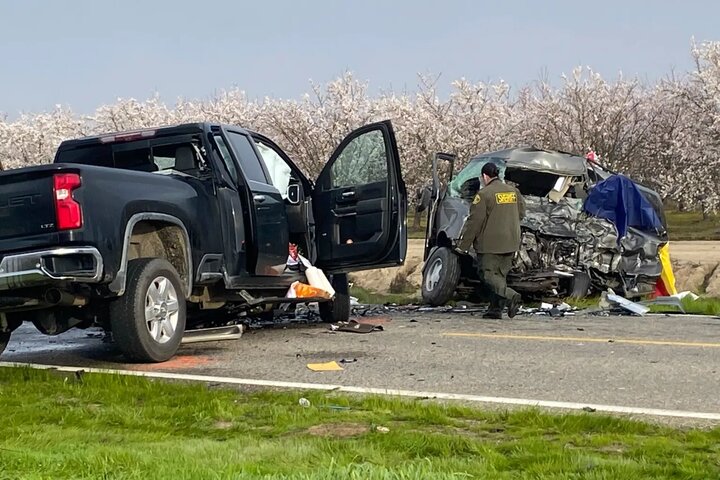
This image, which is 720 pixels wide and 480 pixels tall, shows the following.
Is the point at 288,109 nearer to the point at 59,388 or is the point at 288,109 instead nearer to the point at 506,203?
the point at 506,203

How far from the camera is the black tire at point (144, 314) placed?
702 centimetres

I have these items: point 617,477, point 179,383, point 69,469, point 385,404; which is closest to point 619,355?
point 385,404

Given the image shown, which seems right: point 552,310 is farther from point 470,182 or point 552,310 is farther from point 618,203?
point 470,182

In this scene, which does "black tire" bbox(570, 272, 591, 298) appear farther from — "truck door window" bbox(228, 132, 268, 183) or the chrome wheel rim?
the chrome wheel rim

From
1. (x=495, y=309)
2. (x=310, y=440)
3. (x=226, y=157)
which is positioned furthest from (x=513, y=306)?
(x=310, y=440)

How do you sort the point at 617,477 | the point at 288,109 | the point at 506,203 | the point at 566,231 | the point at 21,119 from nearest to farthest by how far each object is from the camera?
the point at 617,477
the point at 506,203
the point at 566,231
the point at 288,109
the point at 21,119

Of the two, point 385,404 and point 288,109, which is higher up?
point 288,109

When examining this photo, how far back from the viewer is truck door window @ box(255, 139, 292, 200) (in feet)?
31.4

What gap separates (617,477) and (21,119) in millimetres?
64773

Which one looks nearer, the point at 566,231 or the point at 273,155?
the point at 273,155

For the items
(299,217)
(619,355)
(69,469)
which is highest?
(299,217)

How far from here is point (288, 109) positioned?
4847 centimetres

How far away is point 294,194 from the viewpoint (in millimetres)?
9336

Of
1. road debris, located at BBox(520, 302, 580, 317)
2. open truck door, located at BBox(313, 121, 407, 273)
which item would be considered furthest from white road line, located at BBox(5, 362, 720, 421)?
road debris, located at BBox(520, 302, 580, 317)
